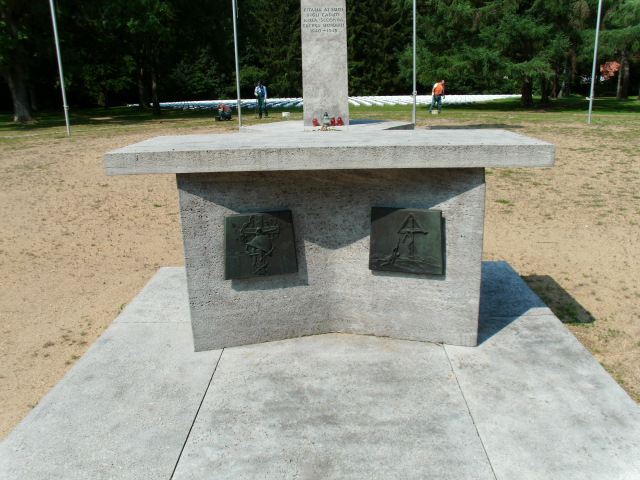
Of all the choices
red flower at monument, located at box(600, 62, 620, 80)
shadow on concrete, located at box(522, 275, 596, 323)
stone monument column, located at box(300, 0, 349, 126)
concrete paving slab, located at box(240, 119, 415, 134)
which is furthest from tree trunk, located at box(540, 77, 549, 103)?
shadow on concrete, located at box(522, 275, 596, 323)

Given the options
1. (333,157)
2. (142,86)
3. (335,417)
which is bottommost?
(335,417)

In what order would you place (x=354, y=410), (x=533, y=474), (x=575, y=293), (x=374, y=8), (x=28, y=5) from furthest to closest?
(x=374, y=8) → (x=28, y=5) → (x=575, y=293) → (x=354, y=410) → (x=533, y=474)

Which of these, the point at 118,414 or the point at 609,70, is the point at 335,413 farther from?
the point at 609,70

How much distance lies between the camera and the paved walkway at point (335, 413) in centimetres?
307

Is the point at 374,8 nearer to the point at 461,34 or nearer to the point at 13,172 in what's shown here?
the point at 461,34

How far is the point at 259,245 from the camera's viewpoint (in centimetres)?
424

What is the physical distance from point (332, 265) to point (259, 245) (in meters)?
0.62

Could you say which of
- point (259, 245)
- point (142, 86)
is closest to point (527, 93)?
point (142, 86)

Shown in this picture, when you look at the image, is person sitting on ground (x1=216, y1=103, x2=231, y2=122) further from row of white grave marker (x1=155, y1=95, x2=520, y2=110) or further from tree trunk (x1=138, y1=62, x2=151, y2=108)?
tree trunk (x1=138, y1=62, x2=151, y2=108)

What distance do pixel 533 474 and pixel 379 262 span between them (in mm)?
1828

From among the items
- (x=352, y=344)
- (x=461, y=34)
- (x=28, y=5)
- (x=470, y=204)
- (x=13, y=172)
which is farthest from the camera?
(x=461, y=34)

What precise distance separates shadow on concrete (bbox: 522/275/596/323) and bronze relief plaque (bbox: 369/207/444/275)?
1.89 meters

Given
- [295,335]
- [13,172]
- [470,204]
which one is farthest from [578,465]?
[13,172]

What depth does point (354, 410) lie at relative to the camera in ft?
11.7
